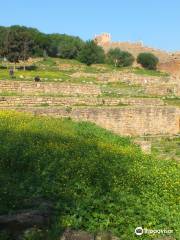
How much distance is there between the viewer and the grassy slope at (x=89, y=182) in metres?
6.44

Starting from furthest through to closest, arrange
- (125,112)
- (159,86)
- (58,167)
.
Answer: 1. (159,86)
2. (125,112)
3. (58,167)

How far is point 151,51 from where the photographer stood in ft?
244

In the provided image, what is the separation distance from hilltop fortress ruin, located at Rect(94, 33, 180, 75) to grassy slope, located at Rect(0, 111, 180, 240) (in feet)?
151

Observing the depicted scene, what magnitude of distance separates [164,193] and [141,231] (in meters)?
1.66

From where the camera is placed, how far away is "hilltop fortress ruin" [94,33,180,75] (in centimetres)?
5808

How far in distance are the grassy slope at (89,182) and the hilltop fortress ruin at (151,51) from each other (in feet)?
151

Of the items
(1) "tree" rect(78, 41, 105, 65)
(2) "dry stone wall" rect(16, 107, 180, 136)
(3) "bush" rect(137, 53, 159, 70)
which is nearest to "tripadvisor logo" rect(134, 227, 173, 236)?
(2) "dry stone wall" rect(16, 107, 180, 136)

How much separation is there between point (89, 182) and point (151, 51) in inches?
2690

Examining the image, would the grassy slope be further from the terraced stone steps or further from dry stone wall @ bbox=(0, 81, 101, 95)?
dry stone wall @ bbox=(0, 81, 101, 95)

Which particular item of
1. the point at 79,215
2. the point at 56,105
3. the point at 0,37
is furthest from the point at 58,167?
the point at 0,37

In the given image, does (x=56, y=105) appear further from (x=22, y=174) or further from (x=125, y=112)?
(x=22, y=174)

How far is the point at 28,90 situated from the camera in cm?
2033

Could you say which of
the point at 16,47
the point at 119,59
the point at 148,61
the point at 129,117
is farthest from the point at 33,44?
the point at 129,117

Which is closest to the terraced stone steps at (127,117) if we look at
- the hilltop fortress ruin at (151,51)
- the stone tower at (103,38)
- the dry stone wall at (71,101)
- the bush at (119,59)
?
the dry stone wall at (71,101)
